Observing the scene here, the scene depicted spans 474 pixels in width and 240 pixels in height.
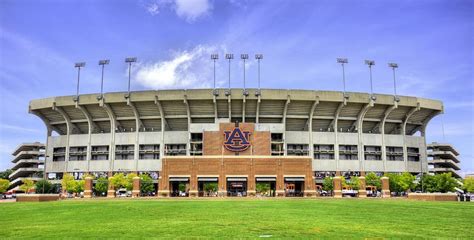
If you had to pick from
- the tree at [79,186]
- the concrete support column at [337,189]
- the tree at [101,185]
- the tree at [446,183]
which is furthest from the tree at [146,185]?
the tree at [446,183]

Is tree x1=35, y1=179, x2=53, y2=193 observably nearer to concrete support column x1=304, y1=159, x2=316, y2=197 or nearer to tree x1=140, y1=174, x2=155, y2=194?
tree x1=140, y1=174, x2=155, y2=194

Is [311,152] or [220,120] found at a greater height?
[220,120]

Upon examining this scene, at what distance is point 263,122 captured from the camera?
9200 centimetres

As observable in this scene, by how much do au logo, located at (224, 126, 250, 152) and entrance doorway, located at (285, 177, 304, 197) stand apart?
35.7ft

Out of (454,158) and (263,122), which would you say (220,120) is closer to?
(263,122)

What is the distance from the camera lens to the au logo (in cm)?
7894

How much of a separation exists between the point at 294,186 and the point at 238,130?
17.0 m

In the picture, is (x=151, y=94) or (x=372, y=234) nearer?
(x=372, y=234)

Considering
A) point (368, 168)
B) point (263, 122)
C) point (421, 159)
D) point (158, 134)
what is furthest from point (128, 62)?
point (421, 159)

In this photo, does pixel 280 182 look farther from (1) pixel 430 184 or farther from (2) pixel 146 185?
(1) pixel 430 184

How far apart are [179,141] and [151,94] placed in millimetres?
12477

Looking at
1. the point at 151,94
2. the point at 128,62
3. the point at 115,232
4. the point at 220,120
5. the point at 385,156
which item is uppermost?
the point at 128,62

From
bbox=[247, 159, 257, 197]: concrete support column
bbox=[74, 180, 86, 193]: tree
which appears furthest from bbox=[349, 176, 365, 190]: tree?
bbox=[74, 180, 86, 193]: tree

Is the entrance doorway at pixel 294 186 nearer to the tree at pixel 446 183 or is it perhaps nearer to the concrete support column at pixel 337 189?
the concrete support column at pixel 337 189
